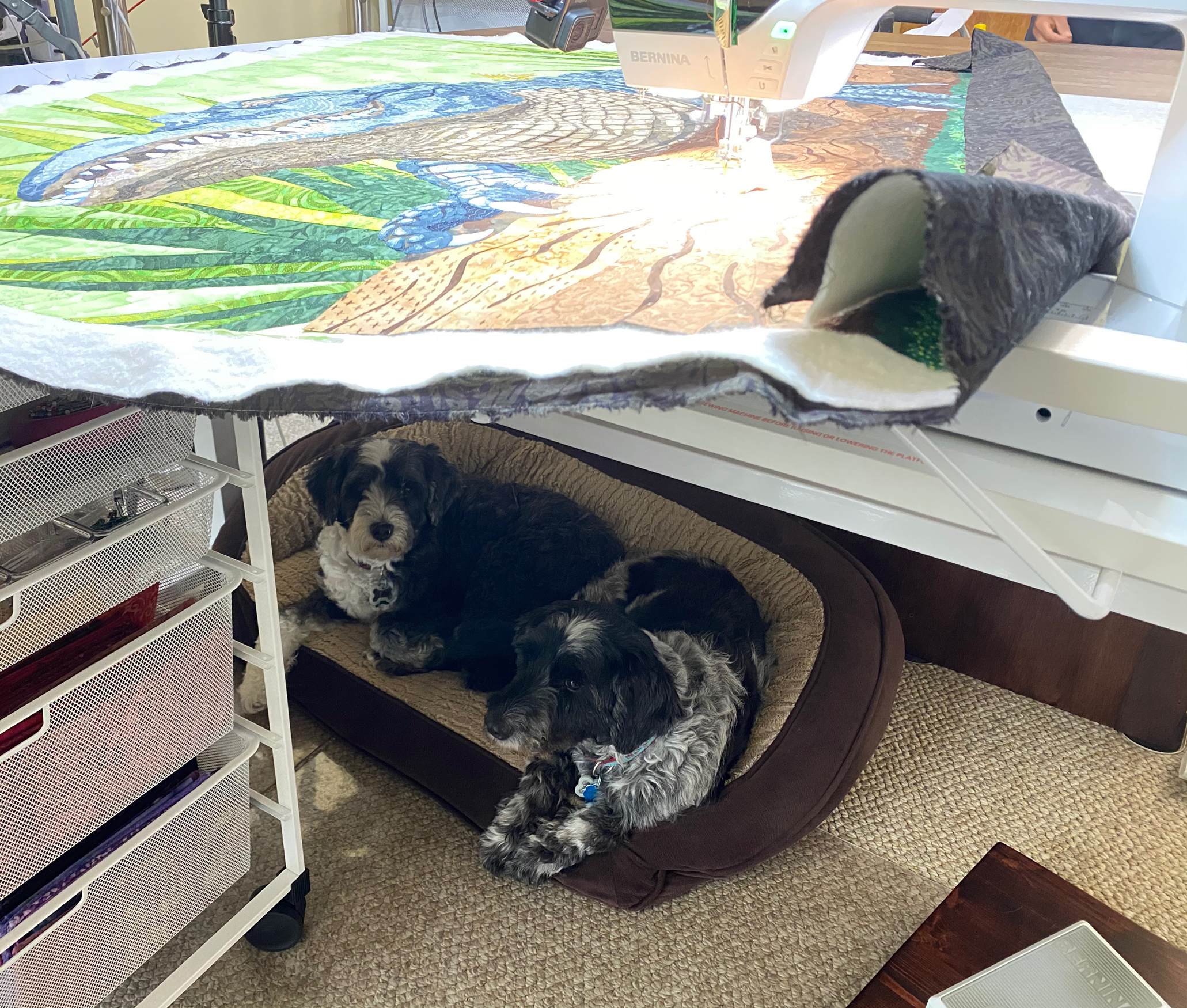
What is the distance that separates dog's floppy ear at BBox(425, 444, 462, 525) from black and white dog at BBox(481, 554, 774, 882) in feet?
1.07

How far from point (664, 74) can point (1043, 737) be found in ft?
4.46

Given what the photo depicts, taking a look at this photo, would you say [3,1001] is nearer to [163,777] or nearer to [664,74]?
[163,777]

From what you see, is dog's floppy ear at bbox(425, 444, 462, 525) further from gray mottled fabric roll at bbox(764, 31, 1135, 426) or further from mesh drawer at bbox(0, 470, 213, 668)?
gray mottled fabric roll at bbox(764, 31, 1135, 426)

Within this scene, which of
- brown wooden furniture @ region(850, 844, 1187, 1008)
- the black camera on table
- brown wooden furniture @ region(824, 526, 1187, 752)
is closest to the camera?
brown wooden furniture @ region(850, 844, 1187, 1008)

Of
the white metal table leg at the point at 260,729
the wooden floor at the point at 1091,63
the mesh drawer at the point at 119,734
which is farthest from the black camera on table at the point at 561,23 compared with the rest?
the mesh drawer at the point at 119,734

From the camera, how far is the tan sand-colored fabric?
53.2 inches

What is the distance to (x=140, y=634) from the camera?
809mm

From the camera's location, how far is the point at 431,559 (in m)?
1.53

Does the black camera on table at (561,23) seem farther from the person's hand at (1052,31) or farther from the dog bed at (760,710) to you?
the person's hand at (1052,31)

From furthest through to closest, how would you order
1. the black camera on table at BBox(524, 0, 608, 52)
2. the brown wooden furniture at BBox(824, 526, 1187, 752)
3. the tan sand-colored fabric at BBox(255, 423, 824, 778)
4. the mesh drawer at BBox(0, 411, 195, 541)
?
the black camera on table at BBox(524, 0, 608, 52) → the brown wooden furniture at BBox(824, 526, 1187, 752) → the tan sand-colored fabric at BBox(255, 423, 824, 778) → the mesh drawer at BBox(0, 411, 195, 541)

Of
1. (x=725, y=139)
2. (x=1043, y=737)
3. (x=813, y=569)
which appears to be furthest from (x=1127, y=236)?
(x=1043, y=737)

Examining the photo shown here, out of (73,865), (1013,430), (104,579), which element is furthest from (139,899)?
(1013,430)

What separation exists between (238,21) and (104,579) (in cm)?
313

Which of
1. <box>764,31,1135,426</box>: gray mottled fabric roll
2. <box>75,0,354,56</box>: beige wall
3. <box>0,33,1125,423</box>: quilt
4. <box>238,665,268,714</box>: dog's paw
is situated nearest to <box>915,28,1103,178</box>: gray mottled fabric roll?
<box>0,33,1125,423</box>: quilt
